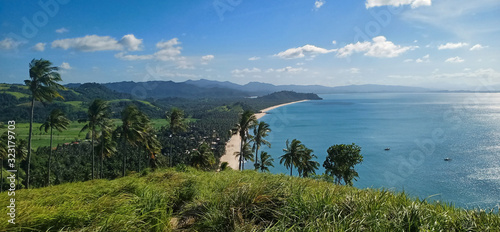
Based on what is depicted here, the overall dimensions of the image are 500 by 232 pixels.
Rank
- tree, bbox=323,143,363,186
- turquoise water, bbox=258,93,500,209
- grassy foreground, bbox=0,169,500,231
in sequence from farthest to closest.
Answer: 1. turquoise water, bbox=258,93,500,209
2. tree, bbox=323,143,363,186
3. grassy foreground, bbox=0,169,500,231

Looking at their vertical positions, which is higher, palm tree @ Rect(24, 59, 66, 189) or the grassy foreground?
palm tree @ Rect(24, 59, 66, 189)

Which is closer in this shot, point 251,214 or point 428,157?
point 251,214

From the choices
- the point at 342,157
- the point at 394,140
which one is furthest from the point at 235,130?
the point at 394,140

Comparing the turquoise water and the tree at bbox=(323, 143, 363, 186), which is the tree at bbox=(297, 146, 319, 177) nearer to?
the tree at bbox=(323, 143, 363, 186)

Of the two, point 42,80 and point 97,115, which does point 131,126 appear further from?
point 42,80

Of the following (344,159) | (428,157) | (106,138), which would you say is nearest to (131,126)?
(106,138)

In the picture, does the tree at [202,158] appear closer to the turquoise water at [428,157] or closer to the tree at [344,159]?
the tree at [344,159]

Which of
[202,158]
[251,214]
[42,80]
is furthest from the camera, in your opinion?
[202,158]

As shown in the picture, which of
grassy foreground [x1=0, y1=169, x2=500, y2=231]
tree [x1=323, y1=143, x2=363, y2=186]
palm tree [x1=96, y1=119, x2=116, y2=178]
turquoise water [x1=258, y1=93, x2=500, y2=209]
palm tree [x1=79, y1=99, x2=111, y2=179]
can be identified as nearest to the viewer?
grassy foreground [x1=0, y1=169, x2=500, y2=231]

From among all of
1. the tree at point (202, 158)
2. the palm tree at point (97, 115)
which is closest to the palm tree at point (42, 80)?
the palm tree at point (97, 115)

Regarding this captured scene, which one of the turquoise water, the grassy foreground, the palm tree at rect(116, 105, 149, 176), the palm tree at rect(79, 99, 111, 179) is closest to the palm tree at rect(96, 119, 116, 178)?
the palm tree at rect(79, 99, 111, 179)

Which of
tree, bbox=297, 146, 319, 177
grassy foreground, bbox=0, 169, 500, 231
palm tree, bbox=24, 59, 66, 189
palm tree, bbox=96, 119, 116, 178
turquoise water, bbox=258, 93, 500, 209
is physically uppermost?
palm tree, bbox=24, 59, 66, 189

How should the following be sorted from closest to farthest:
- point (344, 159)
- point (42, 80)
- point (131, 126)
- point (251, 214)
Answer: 1. point (251, 214)
2. point (42, 80)
3. point (131, 126)
4. point (344, 159)

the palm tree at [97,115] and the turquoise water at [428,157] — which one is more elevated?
the palm tree at [97,115]
